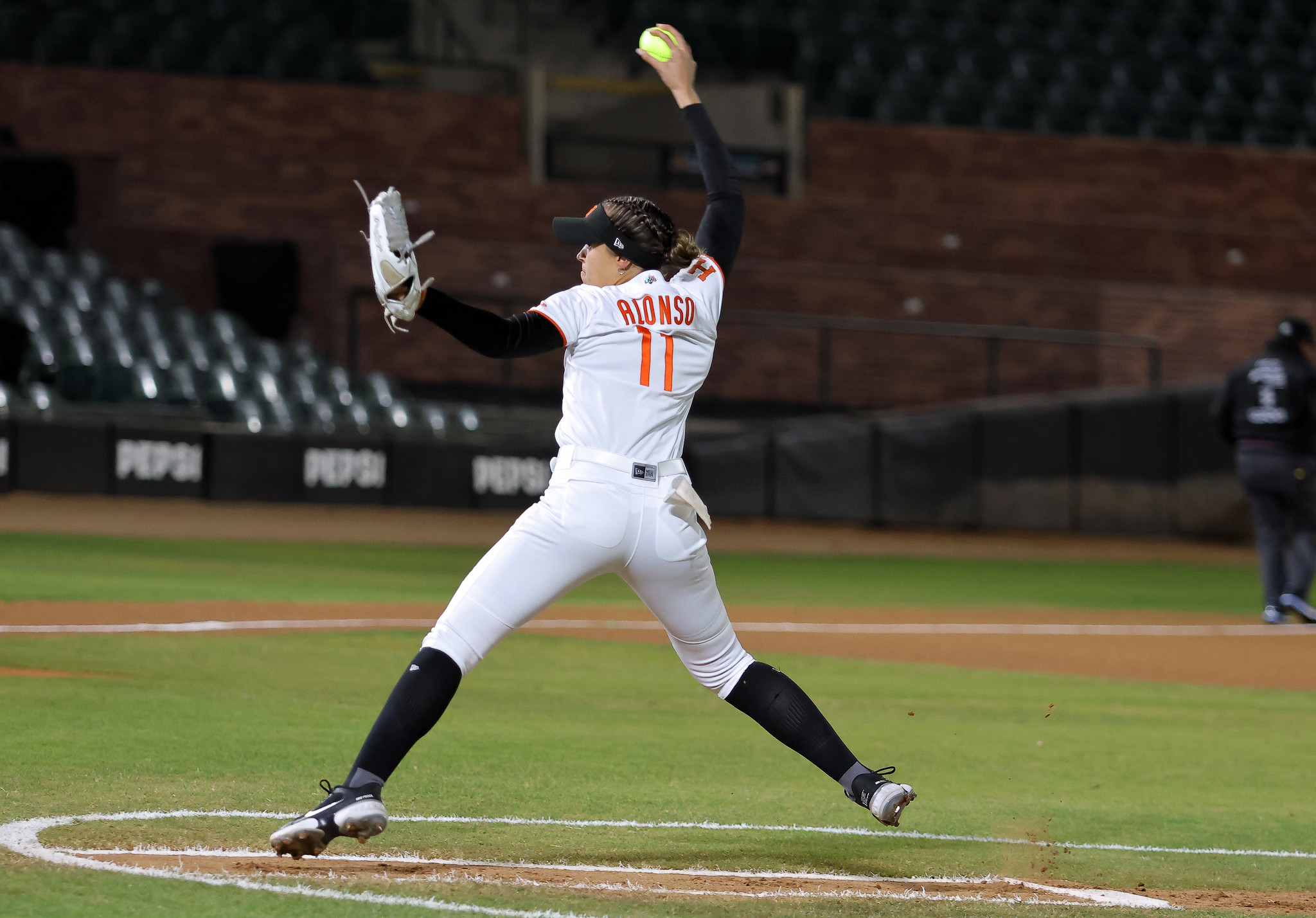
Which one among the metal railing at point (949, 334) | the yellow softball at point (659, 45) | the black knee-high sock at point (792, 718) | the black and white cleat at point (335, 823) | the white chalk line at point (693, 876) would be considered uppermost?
the yellow softball at point (659, 45)

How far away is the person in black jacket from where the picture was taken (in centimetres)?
1202

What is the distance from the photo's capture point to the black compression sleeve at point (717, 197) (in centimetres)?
491

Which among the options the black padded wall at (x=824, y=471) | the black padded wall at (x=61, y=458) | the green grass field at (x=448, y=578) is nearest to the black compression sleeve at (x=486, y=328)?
the green grass field at (x=448, y=578)

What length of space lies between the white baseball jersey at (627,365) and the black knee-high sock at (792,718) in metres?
0.71

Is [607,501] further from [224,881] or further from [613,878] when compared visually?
[224,881]

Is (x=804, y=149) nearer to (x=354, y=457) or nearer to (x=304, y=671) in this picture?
Answer: (x=354, y=457)

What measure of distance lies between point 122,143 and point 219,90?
1.45m

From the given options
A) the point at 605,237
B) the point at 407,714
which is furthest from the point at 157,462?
the point at 407,714

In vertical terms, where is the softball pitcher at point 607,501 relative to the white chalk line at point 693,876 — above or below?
above

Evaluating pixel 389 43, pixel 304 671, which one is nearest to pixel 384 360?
pixel 389 43

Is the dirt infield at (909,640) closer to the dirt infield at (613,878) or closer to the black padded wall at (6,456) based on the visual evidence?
the dirt infield at (613,878)

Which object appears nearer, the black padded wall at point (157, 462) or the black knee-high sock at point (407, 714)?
the black knee-high sock at point (407, 714)

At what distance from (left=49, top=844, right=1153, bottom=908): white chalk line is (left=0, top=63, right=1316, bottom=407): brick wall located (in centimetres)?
1566

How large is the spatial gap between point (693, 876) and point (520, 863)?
45cm
